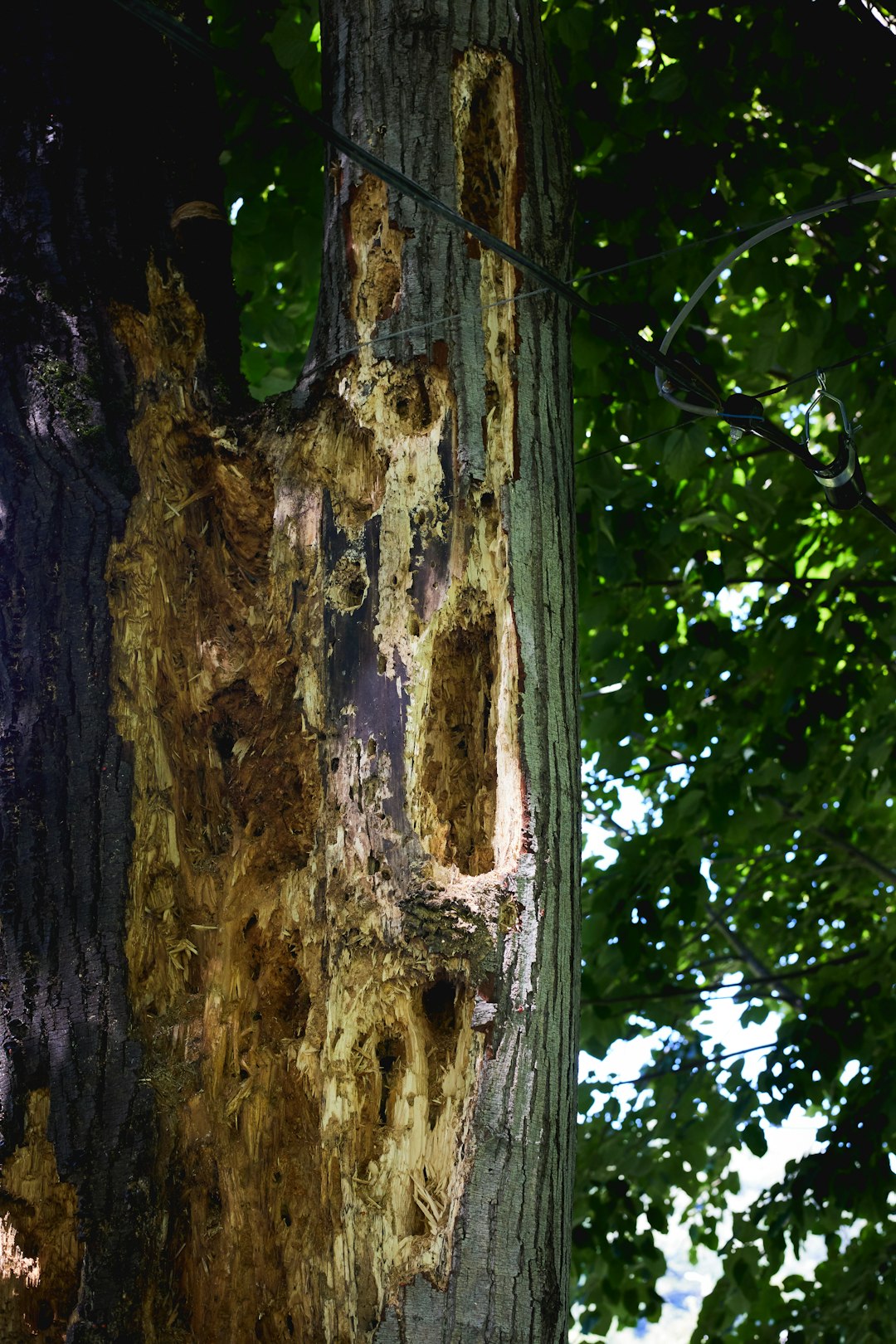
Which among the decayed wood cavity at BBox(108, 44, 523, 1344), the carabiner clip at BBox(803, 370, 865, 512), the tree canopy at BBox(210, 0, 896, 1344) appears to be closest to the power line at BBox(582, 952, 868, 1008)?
the tree canopy at BBox(210, 0, 896, 1344)

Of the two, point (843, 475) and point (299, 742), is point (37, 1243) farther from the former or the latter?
point (843, 475)

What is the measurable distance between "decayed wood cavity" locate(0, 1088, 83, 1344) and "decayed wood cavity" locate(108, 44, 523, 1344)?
124 mm

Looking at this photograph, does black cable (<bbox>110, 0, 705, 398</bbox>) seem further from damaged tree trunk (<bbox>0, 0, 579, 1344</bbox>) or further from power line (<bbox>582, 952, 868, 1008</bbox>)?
power line (<bbox>582, 952, 868, 1008</bbox>)

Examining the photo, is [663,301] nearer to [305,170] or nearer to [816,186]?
[816,186]

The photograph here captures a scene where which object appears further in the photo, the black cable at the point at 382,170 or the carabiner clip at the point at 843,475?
the carabiner clip at the point at 843,475

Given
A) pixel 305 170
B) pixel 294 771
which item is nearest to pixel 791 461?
pixel 305 170

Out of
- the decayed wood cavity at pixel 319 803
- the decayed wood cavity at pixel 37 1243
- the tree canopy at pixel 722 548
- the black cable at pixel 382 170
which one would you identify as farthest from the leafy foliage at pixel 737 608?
the decayed wood cavity at pixel 37 1243

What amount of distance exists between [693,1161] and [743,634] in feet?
6.80

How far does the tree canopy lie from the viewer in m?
3.35

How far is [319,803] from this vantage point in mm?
1705

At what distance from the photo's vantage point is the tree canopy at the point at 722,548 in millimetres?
3354

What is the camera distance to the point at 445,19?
6.45ft

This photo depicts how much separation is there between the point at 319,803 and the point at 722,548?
294 cm

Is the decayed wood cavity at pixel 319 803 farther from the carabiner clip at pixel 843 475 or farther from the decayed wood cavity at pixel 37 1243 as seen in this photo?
the carabiner clip at pixel 843 475
